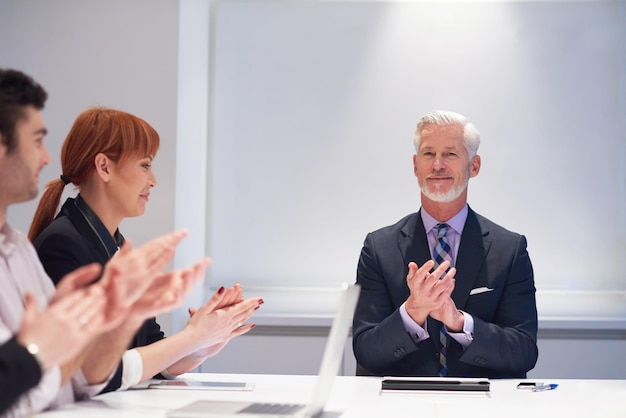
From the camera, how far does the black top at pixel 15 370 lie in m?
→ 1.55

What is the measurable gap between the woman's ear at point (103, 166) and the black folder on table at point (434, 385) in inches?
45.8

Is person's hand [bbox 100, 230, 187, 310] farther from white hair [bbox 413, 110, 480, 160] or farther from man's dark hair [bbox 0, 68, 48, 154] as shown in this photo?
white hair [bbox 413, 110, 480, 160]

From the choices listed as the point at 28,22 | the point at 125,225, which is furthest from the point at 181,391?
the point at 28,22

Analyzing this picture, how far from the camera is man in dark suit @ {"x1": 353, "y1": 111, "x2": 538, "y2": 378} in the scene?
2957mm

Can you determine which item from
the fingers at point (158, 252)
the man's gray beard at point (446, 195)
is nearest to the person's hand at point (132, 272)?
the fingers at point (158, 252)

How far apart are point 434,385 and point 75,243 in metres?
1.18

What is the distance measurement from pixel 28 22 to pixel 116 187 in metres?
2.25

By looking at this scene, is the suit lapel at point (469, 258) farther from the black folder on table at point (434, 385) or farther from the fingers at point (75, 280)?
the fingers at point (75, 280)

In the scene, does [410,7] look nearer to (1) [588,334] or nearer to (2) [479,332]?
(1) [588,334]

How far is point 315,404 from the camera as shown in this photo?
6.46 feet

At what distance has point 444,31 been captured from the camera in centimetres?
499

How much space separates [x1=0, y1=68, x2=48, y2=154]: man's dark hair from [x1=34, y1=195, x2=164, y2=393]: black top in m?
0.61

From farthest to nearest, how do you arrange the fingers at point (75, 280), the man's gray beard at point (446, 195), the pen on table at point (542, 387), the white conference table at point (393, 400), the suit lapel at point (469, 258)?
the man's gray beard at point (446, 195), the suit lapel at point (469, 258), the pen on table at point (542, 387), the white conference table at point (393, 400), the fingers at point (75, 280)

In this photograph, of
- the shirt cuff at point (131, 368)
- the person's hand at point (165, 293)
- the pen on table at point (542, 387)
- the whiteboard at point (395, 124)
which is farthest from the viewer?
the whiteboard at point (395, 124)
